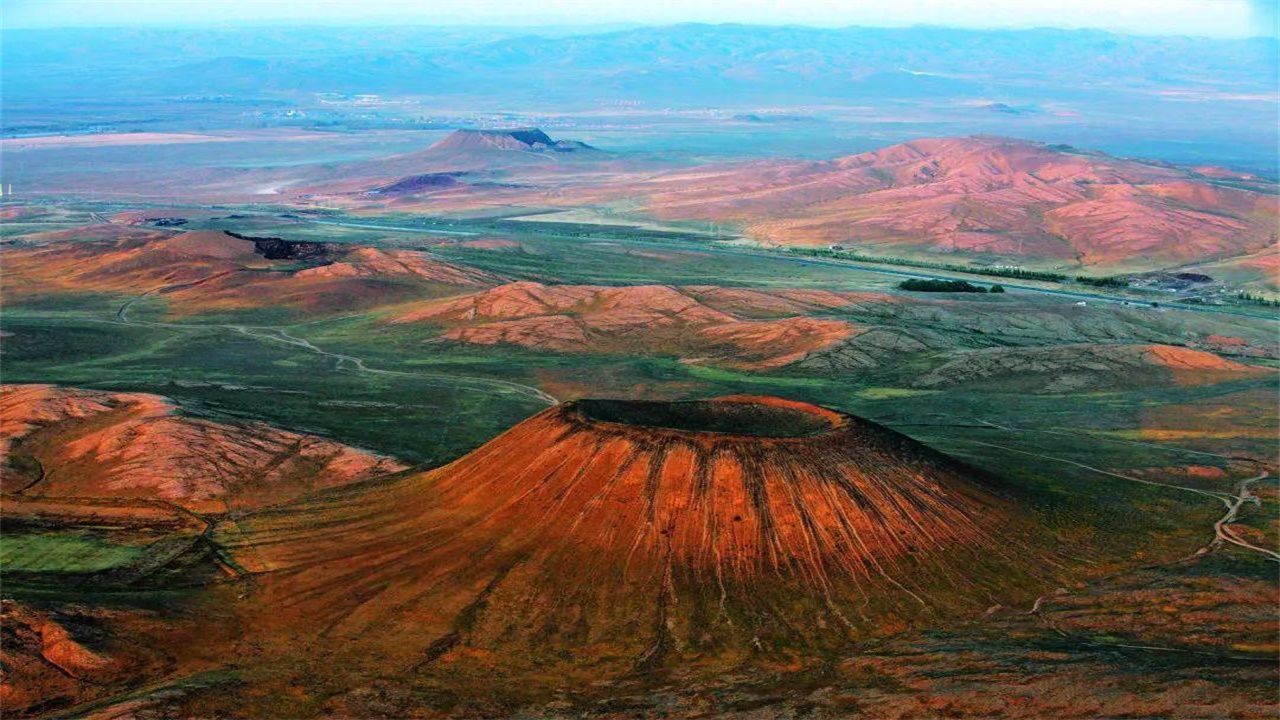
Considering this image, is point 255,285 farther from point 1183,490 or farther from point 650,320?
point 1183,490

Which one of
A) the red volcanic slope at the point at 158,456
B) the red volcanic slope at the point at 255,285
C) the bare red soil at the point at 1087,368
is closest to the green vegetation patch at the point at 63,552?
the red volcanic slope at the point at 158,456

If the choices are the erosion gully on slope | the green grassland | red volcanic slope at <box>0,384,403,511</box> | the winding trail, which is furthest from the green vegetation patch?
the winding trail

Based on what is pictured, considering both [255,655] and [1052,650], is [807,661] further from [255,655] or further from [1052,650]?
[255,655]

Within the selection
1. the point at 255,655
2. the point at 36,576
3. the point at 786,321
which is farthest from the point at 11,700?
the point at 786,321

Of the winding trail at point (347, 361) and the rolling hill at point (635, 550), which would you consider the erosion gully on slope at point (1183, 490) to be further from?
the winding trail at point (347, 361)

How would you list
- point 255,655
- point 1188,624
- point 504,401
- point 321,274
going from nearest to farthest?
point 255,655, point 1188,624, point 504,401, point 321,274

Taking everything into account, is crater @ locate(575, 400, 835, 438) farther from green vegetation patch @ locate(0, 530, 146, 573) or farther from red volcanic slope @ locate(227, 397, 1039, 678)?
green vegetation patch @ locate(0, 530, 146, 573)
